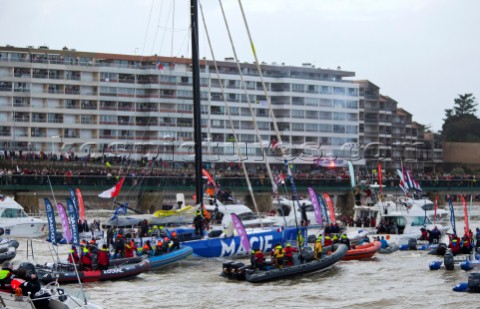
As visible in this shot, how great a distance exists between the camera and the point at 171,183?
81.8 m

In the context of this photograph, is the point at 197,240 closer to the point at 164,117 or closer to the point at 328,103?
the point at 164,117

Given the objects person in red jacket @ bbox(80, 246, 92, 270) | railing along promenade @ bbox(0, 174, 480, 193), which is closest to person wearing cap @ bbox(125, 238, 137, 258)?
person in red jacket @ bbox(80, 246, 92, 270)

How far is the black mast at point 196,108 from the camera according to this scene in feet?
163

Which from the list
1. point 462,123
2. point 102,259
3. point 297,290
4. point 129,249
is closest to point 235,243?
point 129,249

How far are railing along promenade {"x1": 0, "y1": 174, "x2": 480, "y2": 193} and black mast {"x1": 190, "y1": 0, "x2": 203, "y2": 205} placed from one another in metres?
18.6

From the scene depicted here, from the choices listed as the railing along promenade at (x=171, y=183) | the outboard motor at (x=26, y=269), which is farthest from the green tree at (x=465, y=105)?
the outboard motor at (x=26, y=269)

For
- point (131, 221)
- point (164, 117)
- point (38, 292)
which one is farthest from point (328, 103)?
point (38, 292)

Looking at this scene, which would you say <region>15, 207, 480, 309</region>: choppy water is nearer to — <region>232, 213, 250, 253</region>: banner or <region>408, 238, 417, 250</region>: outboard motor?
<region>232, 213, 250, 253</region>: banner

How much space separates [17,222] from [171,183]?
2963 cm

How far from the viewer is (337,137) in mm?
123688

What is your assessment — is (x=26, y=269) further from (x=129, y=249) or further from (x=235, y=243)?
(x=235, y=243)

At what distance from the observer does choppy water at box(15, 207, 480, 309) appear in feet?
109

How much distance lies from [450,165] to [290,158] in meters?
40.7

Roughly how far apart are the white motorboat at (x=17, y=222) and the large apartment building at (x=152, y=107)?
44.4 meters
